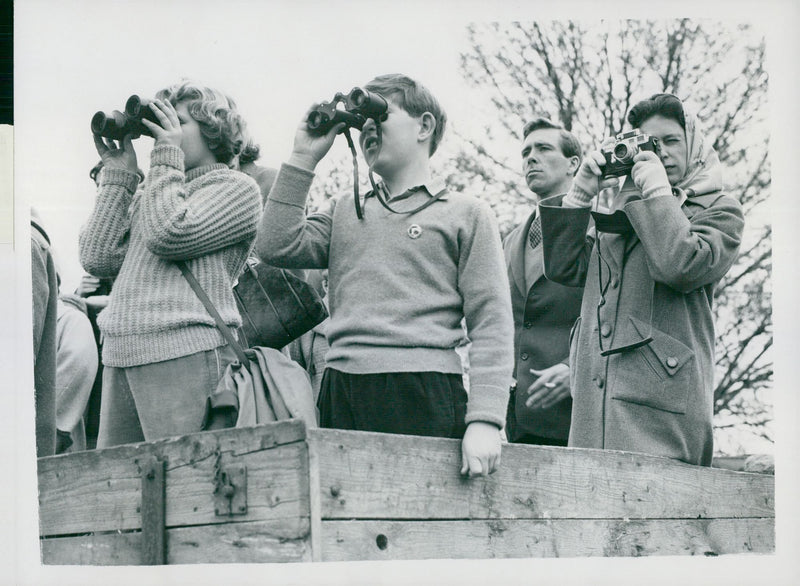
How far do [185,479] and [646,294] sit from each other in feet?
5.10

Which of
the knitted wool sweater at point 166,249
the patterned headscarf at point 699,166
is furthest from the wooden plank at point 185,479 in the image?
the patterned headscarf at point 699,166

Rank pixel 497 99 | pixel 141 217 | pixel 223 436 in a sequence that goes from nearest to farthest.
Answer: pixel 223 436, pixel 141 217, pixel 497 99

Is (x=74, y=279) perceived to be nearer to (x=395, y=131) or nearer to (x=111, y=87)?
(x=111, y=87)

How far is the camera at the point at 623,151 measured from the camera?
142 inches

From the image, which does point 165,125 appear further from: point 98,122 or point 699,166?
point 699,166

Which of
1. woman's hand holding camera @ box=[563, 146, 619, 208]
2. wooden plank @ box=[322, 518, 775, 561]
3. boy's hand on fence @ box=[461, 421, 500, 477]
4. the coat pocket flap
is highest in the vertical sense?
woman's hand holding camera @ box=[563, 146, 619, 208]

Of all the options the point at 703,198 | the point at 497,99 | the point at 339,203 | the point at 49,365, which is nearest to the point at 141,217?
the point at 339,203

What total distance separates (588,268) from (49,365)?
179cm

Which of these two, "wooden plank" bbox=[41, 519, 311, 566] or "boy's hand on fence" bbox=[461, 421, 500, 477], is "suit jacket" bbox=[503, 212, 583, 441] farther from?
"wooden plank" bbox=[41, 519, 311, 566]

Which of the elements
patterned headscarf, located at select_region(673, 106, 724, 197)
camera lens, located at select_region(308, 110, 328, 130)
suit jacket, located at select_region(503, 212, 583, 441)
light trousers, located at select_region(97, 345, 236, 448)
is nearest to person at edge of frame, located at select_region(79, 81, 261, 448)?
light trousers, located at select_region(97, 345, 236, 448)

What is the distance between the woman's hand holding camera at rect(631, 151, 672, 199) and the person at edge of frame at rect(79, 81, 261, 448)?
1.19 m

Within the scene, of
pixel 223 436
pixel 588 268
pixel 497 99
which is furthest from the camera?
pixel 497 99

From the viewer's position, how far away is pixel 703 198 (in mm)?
3689

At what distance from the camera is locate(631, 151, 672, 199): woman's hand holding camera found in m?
3.50
